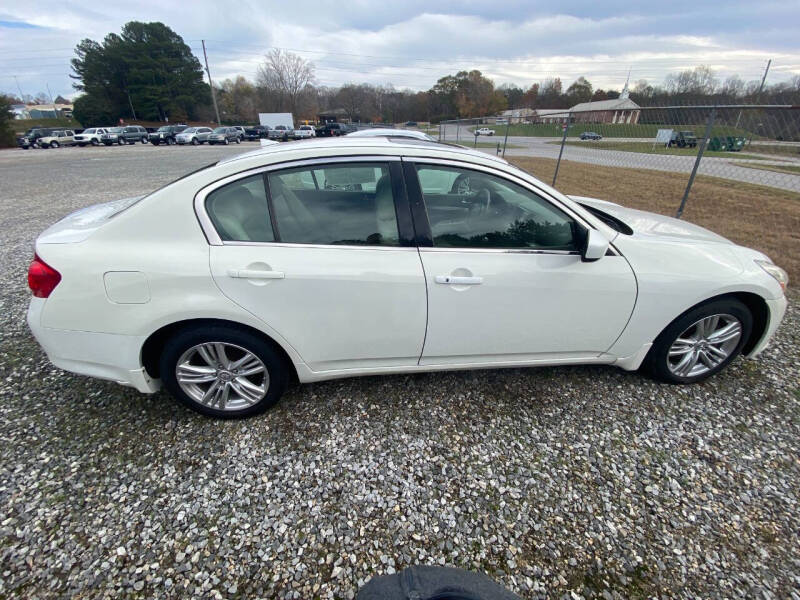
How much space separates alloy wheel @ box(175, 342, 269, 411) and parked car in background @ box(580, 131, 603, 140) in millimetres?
9456

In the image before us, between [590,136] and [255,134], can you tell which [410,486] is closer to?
[590,136]

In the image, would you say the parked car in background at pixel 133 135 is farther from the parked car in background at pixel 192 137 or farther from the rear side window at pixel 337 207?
the rear side window at pixel 337 207

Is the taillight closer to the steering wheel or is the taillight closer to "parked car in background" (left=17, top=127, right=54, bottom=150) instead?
the steering wheel

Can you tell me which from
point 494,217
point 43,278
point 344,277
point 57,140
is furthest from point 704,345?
point 57,140

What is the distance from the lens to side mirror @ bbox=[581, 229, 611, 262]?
6.95 feet

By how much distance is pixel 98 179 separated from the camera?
1277 cm

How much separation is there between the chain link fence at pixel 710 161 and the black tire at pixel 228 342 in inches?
249

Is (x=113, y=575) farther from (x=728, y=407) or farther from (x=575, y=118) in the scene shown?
(x=575, y=118)

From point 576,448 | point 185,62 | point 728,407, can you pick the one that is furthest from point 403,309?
point 185,62

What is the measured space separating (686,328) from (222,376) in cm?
305

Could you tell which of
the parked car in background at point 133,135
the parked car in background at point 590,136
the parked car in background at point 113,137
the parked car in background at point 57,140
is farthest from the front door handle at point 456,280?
the parked car in background at point 57,140

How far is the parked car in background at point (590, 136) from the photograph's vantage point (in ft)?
29.0

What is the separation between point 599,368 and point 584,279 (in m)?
1.08

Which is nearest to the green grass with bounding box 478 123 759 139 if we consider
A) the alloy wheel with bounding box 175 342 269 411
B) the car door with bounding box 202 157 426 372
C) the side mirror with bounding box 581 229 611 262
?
the side mirror with bounding box 581 229 611 262
